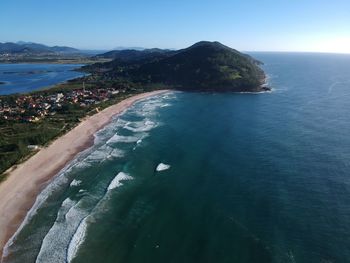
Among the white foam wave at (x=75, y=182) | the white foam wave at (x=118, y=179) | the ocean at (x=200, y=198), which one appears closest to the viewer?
the ocean at (x=200, y=198)

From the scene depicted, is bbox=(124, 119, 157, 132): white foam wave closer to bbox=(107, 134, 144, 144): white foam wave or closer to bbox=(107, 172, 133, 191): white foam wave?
bbox=(107, 134, 144, 144): white foam wave

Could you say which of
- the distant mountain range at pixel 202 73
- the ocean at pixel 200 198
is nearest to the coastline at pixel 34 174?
the ocean at pixel 200 198

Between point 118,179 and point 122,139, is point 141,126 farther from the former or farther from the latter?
point 118,179

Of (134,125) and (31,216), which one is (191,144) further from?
(31,216)

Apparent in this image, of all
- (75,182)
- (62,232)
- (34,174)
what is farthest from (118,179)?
(62,232)

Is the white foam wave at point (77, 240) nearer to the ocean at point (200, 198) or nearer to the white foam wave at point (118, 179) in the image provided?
the ocean at point (200, 198)

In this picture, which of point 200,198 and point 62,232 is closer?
point 62,232
